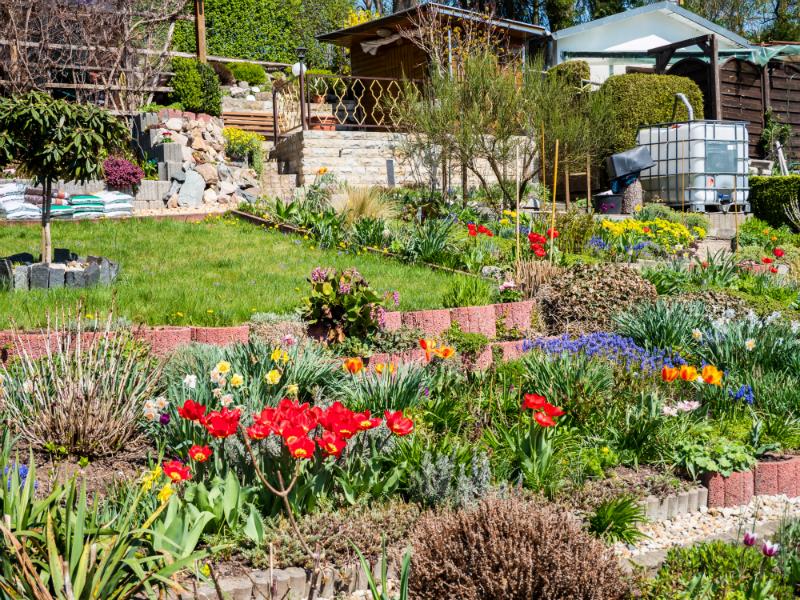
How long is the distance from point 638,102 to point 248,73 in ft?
41.2

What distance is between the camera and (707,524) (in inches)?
172

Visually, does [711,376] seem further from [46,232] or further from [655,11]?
[655,11]

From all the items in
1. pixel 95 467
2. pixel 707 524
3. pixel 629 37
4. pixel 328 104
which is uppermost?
pixel 629 37

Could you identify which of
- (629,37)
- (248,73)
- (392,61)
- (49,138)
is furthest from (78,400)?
(629,37)

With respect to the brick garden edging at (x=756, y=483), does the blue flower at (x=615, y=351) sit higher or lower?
higher

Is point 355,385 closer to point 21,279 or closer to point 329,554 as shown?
point 329,554

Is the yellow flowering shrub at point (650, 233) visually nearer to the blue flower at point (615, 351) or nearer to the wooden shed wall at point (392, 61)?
the blue flower at point (615, 351)

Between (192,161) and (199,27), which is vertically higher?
(199,27)

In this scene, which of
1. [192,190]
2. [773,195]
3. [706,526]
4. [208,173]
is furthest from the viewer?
[773,195]

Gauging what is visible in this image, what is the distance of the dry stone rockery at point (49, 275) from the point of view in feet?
24.9

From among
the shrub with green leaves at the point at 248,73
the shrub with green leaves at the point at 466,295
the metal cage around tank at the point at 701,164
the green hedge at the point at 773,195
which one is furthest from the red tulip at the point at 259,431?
the shrub with green leaves at the point at 248,73

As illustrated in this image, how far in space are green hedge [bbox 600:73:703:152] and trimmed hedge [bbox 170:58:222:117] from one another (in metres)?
8.57

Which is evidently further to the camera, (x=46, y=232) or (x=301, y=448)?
(x=46, y=232)

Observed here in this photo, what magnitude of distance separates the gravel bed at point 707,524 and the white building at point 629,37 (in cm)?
2038
